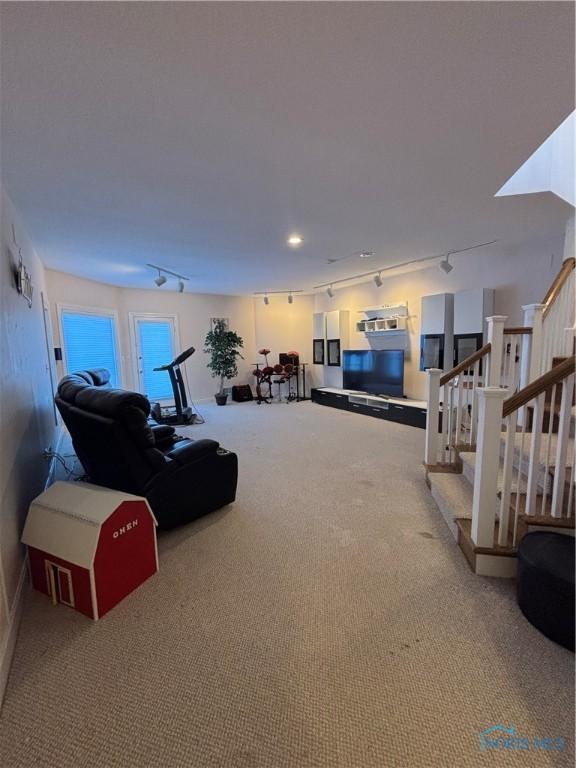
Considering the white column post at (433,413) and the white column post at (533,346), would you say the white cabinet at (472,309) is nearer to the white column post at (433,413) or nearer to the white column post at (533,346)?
the white column post at (533,346)

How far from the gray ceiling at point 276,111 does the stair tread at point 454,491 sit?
7.71ft

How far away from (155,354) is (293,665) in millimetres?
6540

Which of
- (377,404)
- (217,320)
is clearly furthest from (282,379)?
(377,404)

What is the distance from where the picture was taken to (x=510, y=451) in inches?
69.6

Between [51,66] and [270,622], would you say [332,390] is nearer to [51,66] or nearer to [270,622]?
[270,622]

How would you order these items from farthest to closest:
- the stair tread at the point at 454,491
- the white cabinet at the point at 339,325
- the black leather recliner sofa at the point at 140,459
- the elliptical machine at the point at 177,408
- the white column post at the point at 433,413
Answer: the white cabinet at the point at 339,325 < the elliptical machine at the point at 177,408 < the white column post at the point at 433,413 < the stair tread at the point at 454,491 < the black leather recliner sofa at the point at 140,459

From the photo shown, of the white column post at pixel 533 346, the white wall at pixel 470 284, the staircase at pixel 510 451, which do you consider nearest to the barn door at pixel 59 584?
the staircase at pixel 510 451

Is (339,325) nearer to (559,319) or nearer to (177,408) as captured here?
(177,408)

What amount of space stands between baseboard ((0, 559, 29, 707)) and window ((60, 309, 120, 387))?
429 cm

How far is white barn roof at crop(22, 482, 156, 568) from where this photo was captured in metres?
1.69

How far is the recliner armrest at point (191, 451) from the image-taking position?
244 cm

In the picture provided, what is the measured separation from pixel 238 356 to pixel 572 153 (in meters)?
6.45

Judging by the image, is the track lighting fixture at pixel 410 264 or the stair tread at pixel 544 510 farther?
the track lighting fixture at pixel 410 264

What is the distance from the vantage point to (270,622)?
1675 mm
